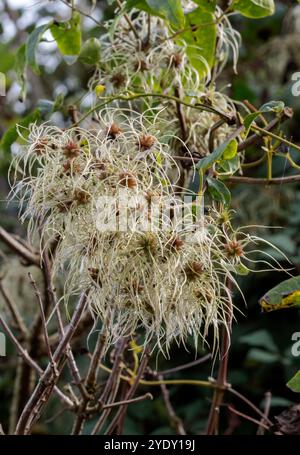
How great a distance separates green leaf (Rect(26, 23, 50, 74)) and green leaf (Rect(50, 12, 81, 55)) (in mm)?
35

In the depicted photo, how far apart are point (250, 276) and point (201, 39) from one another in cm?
88

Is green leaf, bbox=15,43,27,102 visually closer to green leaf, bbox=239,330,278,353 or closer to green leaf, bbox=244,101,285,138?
green leaf, bbox=244,101,285,138

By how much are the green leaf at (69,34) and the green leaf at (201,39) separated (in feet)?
0.53

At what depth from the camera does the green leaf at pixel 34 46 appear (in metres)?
1.07

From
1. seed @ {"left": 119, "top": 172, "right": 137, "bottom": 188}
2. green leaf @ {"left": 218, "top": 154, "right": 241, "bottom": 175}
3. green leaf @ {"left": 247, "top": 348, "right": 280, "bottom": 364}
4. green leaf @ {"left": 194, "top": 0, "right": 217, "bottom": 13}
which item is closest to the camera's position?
seed @ {"left": 119, "top": 172, "right": 137, "bottom": 188}

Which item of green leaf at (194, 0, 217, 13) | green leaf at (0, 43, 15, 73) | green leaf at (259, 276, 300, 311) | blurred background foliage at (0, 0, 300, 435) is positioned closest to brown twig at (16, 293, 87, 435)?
green leaf at (259, 276, 300, 311)

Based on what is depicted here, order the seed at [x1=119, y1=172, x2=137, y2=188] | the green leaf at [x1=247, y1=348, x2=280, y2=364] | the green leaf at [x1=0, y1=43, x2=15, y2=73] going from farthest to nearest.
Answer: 1. the green leaf at [x1=0, y1=43, x2=15, y2=73]
2. the green leaf at [x1=247, y1=348, x2=280, y2=364]
3. the seed at [x1=119, y1=172, x2=137, y2=188]

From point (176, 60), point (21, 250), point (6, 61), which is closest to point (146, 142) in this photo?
point (176, 60)

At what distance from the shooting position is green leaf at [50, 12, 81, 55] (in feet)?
3.68

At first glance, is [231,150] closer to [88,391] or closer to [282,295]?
[282,295]

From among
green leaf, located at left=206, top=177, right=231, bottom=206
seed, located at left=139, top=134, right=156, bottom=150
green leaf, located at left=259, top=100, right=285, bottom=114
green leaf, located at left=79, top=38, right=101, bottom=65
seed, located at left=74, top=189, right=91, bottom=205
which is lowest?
green leaf, located at left=206, top=177, right=231, bottom=206

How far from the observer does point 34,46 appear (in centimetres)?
108

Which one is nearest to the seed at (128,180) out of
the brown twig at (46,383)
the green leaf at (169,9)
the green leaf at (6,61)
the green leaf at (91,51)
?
the brown twig at (46,383)
